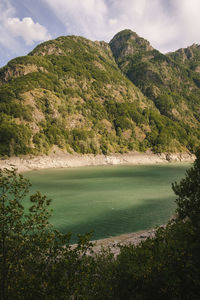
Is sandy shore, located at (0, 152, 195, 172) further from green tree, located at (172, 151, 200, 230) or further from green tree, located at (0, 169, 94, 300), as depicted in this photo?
green tree, located at (0, 169, 94, 300)

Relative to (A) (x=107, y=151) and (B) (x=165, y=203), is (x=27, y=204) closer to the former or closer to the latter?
(B) (x=165, y=203)

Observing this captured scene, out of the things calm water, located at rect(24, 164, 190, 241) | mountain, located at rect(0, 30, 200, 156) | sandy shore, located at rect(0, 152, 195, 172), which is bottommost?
calm water, located at rect(24, 164, 190, 241)

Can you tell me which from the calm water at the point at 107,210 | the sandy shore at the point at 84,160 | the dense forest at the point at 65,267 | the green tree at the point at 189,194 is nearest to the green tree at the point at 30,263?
the dense forest at the point at 65,267

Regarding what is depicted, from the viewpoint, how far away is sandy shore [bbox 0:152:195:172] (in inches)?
2907

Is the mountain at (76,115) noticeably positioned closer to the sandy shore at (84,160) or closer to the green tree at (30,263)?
the sandy shore at (84,160)

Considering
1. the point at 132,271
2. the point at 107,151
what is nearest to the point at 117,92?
→ the point at 107,151

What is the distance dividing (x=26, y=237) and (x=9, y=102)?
344 ft

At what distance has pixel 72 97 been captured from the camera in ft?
470

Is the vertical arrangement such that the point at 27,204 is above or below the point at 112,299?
below

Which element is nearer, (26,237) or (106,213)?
(26,237)

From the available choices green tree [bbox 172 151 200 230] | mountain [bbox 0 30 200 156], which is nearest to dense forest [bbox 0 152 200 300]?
green tree [bbox 172 151 200 230]

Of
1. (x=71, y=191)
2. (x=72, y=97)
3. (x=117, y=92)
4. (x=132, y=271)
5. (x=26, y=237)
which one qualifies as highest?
(x=117, y=92)

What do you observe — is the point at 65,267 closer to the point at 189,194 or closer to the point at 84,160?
the point at 189,194

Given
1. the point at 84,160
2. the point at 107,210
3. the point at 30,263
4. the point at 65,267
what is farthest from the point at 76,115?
the point at 65,267
